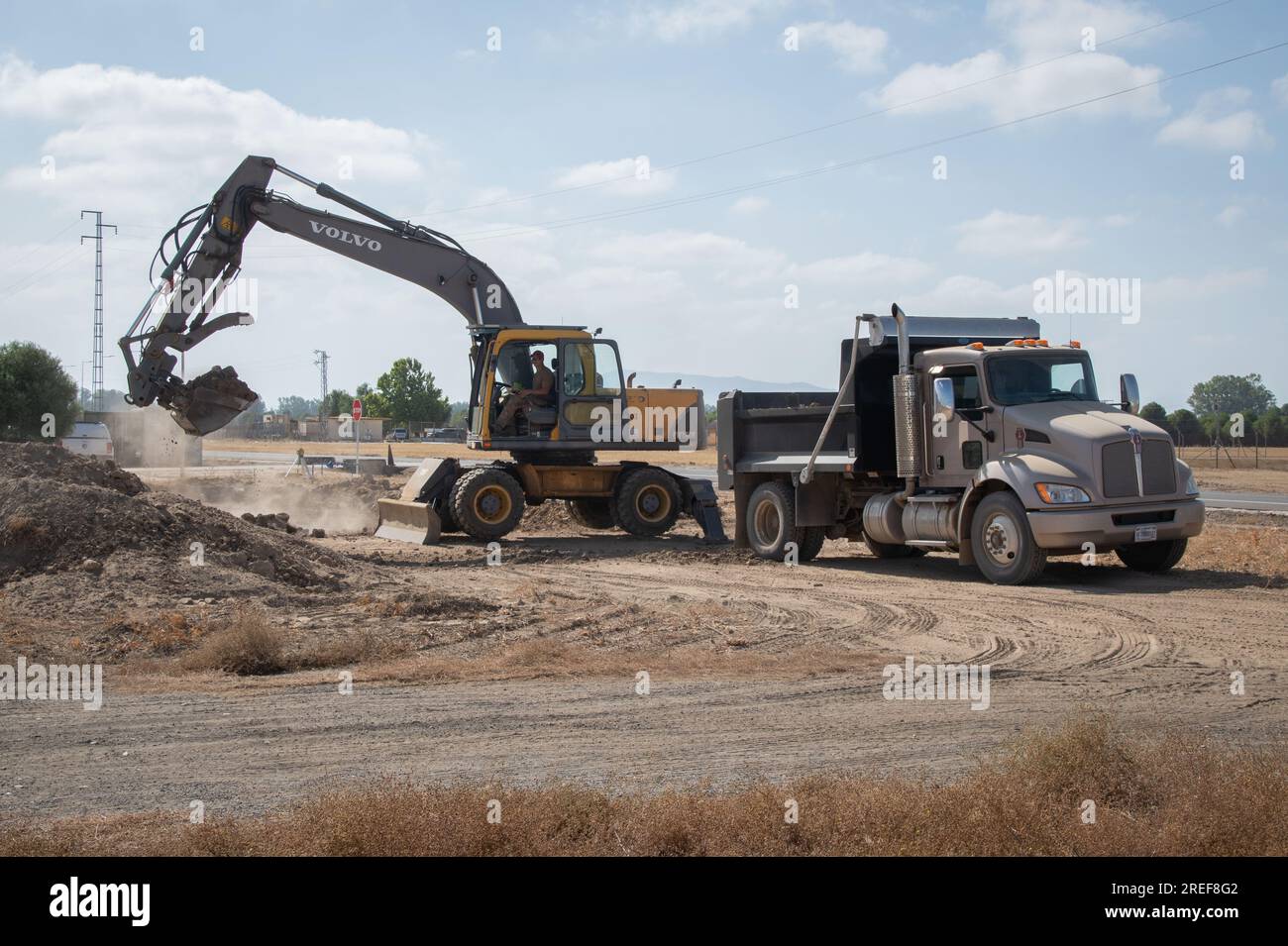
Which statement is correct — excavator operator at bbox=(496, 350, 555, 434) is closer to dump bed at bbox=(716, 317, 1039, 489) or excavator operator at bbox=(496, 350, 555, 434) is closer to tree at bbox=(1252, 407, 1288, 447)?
dump bed at bbox=(716, 317, 1039, 489)

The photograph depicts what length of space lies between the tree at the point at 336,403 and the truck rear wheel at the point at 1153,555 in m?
132

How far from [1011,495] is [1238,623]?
10.6 ft

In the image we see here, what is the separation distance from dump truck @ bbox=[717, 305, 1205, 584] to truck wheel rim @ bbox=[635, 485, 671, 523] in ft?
9.46

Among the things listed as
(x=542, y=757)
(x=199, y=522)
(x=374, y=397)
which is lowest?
(x=542, y=757)

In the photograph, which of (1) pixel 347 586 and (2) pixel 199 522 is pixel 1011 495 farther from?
(2) pixel 199 522

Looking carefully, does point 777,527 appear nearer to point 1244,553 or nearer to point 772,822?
point 1244,553

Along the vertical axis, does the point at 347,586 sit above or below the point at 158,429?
below

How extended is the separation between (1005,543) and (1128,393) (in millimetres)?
2708

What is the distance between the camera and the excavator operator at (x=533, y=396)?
2053 cm

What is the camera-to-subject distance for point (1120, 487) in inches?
558

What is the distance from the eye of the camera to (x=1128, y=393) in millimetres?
15812

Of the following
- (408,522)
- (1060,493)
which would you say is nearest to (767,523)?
(1060,493)
